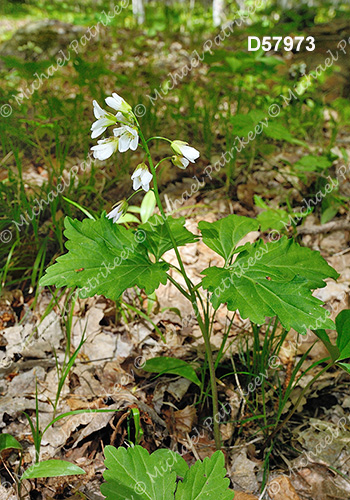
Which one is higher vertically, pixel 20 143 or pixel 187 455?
pixel 20 143

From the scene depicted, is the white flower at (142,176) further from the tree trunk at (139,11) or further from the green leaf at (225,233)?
the tree trunk at (139,11)

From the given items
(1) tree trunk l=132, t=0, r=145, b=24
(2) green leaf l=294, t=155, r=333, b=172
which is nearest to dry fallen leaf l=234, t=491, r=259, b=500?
(2) green leaf l=294, t=155, r=333, b=172

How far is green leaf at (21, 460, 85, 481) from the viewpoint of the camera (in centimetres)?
142

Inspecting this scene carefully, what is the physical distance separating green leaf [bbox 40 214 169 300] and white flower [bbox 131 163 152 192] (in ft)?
0.72

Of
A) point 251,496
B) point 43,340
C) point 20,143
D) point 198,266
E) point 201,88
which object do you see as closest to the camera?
point 251,496

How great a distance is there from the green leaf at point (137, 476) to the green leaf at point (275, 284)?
0.60m

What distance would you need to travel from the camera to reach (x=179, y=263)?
1370 millimetres

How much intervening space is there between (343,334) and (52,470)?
1.17 m

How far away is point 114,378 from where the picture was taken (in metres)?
2.03

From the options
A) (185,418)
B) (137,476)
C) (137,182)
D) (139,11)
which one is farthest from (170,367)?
(139,11)

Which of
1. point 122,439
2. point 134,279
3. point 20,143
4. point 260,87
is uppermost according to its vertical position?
point 260,87

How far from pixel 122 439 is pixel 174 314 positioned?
0.82m

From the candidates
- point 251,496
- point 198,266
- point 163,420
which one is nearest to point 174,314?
point 198,266

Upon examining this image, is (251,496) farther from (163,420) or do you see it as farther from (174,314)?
(174,314)
